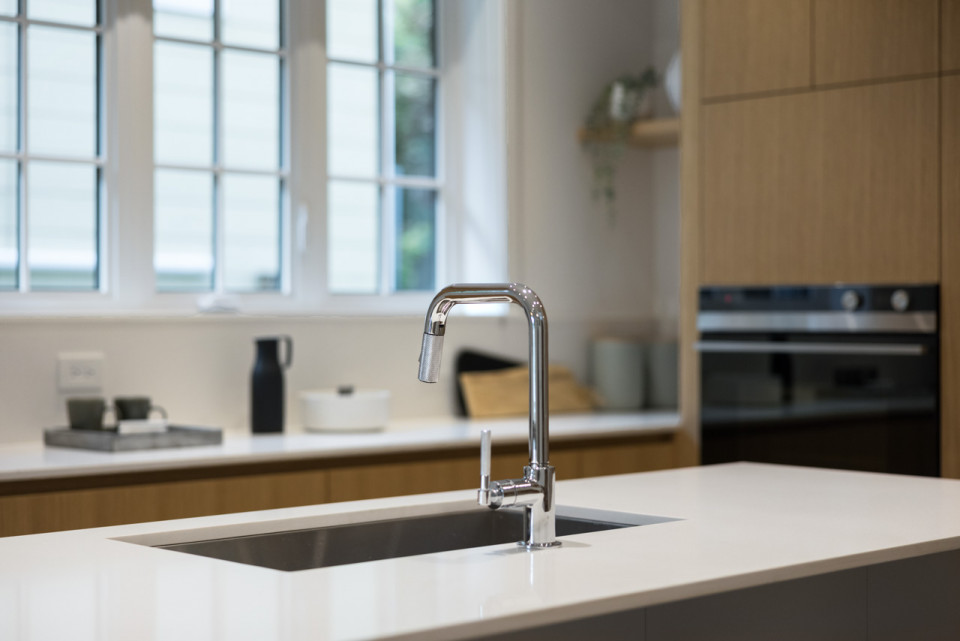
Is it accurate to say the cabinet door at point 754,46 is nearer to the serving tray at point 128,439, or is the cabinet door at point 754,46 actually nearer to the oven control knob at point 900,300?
the oven control knob at point 900,300

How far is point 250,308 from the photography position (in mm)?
3596

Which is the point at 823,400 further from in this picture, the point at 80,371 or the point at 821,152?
the point at 80,371

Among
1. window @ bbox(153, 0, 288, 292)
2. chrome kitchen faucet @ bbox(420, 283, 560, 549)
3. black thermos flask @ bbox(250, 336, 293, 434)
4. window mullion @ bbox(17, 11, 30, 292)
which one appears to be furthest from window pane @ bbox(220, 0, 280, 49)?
chrome kitchen faucet @ bbox(420, 283, 560, 549)

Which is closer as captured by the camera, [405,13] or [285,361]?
[285,361]

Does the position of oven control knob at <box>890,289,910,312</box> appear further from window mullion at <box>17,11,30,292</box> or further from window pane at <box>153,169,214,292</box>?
window mullion at <box>17,11,30,292</box>

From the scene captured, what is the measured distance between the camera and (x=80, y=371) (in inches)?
123

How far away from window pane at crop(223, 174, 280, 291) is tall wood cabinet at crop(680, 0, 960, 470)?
4.23 feet

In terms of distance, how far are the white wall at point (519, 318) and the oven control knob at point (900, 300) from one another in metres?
1.12

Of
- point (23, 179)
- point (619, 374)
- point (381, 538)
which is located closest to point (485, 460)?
point (381, 538)

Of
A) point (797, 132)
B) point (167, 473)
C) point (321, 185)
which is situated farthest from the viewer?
point (321, 185)

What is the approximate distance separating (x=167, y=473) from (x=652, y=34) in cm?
267

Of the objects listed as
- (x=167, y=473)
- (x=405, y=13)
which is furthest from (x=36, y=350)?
(x=405, y=13)

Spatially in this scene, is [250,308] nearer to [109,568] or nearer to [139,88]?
[139,88]

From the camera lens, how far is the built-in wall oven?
3.24 m
